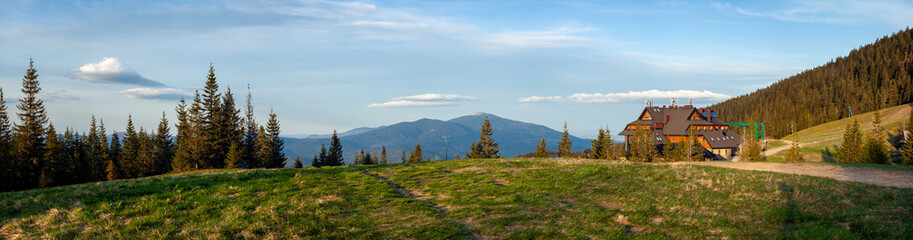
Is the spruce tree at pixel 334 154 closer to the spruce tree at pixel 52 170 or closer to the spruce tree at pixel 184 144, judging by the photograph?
the spruce tree at pixel 184 144

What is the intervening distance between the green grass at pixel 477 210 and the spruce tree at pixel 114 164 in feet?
287

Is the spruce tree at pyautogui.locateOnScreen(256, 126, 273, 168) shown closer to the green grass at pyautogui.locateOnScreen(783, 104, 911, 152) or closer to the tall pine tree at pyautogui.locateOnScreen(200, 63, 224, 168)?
the tall pine tree at pyautogui.locateOnScreen(200, 63, 224, 168)

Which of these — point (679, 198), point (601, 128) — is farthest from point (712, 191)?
point (601, 128)

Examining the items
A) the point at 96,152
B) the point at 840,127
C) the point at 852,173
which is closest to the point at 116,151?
the point at 96,152

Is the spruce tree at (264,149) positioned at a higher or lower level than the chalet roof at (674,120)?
lower

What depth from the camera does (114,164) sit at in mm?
91750

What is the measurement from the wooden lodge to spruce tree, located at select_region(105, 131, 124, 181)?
114 m

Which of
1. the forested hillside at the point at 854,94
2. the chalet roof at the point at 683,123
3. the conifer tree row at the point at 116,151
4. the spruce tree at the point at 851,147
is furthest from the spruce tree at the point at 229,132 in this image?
the forested hillside at the point at 854,94

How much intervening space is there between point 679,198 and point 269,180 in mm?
16797

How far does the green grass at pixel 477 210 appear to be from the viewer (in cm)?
1013

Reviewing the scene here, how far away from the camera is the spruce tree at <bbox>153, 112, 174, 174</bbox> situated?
93963mm

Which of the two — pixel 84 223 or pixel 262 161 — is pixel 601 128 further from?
pixel 84 223

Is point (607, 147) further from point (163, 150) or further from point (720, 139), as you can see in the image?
point (163, 150)

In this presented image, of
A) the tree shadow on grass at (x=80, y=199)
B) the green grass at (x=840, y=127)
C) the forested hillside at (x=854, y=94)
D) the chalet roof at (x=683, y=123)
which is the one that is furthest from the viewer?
the forested hillside at (x=854, y=94)
